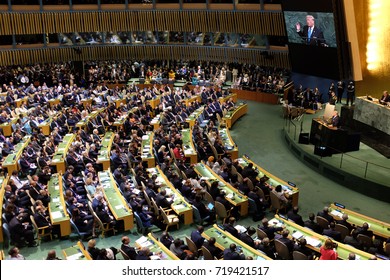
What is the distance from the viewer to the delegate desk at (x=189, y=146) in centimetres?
1495

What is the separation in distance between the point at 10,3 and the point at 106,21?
19.1ft

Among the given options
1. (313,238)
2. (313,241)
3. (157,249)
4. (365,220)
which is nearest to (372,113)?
(365,220)

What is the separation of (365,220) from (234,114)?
435 inches

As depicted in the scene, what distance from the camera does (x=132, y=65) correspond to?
94.9 feet

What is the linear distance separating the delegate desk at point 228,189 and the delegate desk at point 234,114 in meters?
5.93

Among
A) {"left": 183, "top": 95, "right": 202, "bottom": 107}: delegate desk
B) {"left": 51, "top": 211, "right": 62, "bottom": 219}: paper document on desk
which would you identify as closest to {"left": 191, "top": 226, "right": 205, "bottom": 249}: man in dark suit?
{"left": 51, "top": 211, "right": 62, "bottom": 219}: paper document on desk

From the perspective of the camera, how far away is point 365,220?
10.1m

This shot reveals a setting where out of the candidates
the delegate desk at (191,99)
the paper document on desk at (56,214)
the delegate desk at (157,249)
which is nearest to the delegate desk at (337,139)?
the delegate desk at (157,249)

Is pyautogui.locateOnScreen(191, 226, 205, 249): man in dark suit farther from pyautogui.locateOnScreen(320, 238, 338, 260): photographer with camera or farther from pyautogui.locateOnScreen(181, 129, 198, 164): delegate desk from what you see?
pyautogui.locateOnScreen(181, 129, 198, 164): delegate desk

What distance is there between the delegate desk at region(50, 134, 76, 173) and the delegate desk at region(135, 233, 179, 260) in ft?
19.7

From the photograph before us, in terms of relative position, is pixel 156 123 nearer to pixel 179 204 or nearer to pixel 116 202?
pixel 116 202

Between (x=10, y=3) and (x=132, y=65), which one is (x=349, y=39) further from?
(x=10, y=3)

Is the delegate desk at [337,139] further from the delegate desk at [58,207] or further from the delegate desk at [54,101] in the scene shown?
the delegate desk at [54,101]
